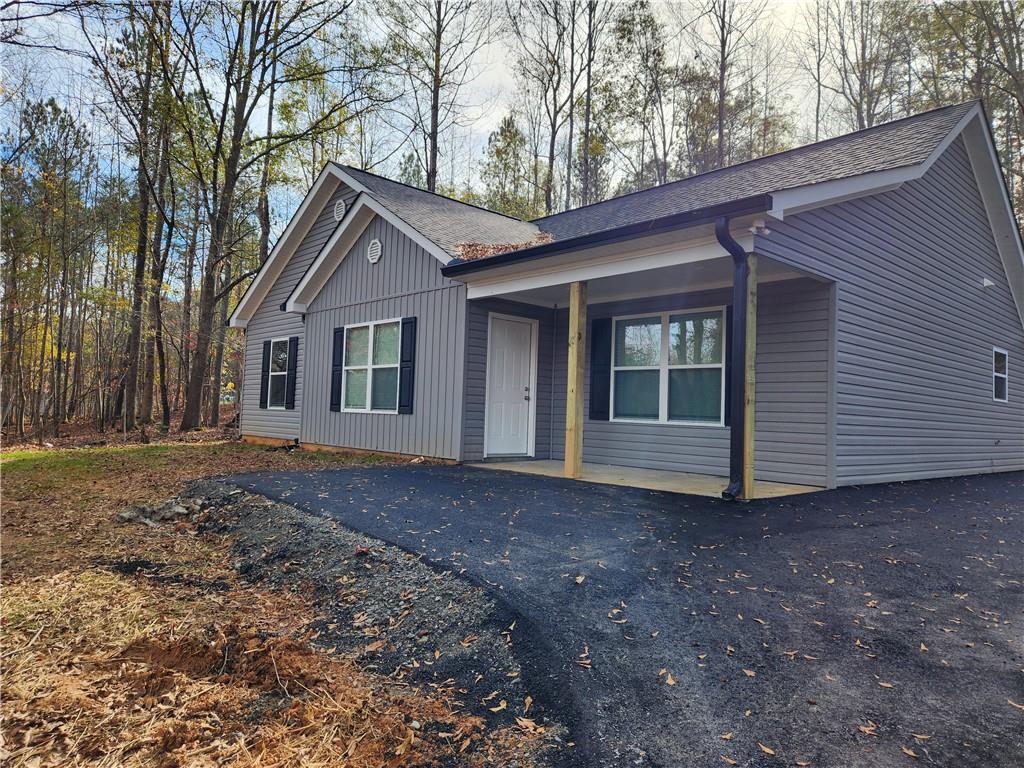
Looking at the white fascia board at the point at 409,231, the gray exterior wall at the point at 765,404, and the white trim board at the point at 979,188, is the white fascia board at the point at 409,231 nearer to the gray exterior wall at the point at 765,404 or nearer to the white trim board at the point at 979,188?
the gray exterior wall at the point at 765,404

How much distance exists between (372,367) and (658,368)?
4.34 metres

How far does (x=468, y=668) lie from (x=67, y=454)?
10.4m

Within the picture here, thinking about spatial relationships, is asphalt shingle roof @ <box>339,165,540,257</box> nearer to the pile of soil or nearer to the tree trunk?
the pile of soil

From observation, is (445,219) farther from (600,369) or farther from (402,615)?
(402,615)

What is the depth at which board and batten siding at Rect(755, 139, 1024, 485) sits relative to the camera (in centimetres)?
624

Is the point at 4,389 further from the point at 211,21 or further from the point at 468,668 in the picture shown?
the point at 468,668

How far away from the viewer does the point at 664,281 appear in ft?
22.3

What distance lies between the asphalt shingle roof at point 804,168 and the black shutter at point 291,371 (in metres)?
5.39

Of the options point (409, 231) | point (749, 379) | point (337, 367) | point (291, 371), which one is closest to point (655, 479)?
point (749, 379)

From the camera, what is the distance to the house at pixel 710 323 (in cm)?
576

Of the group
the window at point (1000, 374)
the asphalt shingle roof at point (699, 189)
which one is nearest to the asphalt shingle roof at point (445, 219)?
the asphalt shingle roof at point (699, 189)

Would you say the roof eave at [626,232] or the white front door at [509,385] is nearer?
the roof eave at [626,232]

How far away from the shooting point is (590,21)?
679 inches

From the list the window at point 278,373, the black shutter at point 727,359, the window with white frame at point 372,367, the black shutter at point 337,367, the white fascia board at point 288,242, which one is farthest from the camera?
the window at point 278,373
